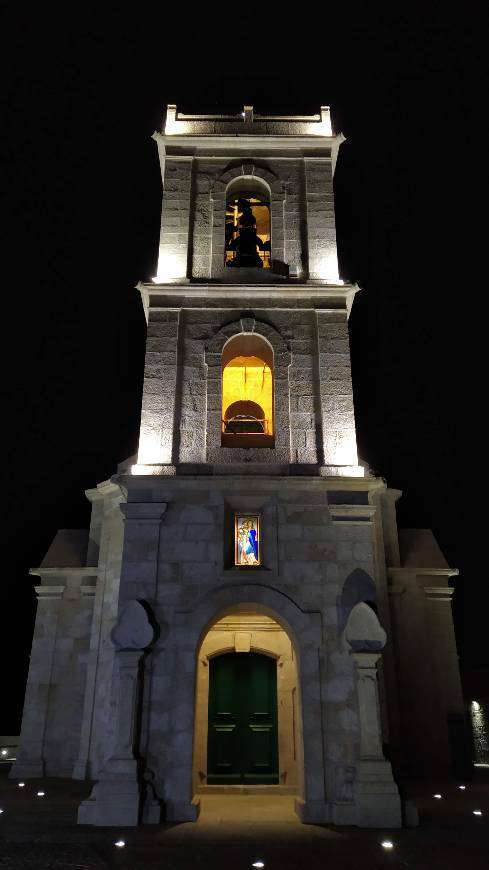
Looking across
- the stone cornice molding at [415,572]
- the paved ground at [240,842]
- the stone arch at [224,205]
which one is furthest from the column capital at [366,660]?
the stone arch at [224,205]

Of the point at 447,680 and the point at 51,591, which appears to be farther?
the point at 51,591

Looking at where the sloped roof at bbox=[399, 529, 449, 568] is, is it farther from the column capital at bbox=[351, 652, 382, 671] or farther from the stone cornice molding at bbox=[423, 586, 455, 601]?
the column capital at bbox=[351, 652, 382, 671]

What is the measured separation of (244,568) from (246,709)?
13.9ft

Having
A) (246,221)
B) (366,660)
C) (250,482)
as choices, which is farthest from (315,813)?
(246,221)

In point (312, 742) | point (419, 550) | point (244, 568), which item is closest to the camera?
point (312, 742)

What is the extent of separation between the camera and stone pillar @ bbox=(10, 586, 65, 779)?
1435cm

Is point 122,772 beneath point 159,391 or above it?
beneath

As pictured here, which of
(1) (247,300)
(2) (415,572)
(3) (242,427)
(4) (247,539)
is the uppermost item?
(1) (247,300)

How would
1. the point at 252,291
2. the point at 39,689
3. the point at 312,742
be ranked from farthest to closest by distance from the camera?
the point at 39,689 < the point at 252,291 < the point at 312,742

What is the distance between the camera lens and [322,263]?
547 inches

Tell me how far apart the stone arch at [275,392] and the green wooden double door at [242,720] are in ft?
15.7

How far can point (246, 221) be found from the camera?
48.1 feet

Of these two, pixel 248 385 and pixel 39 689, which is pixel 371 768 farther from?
pixel 248 385

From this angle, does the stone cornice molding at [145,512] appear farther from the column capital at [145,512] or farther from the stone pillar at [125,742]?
the stone pillar at [125,742]
